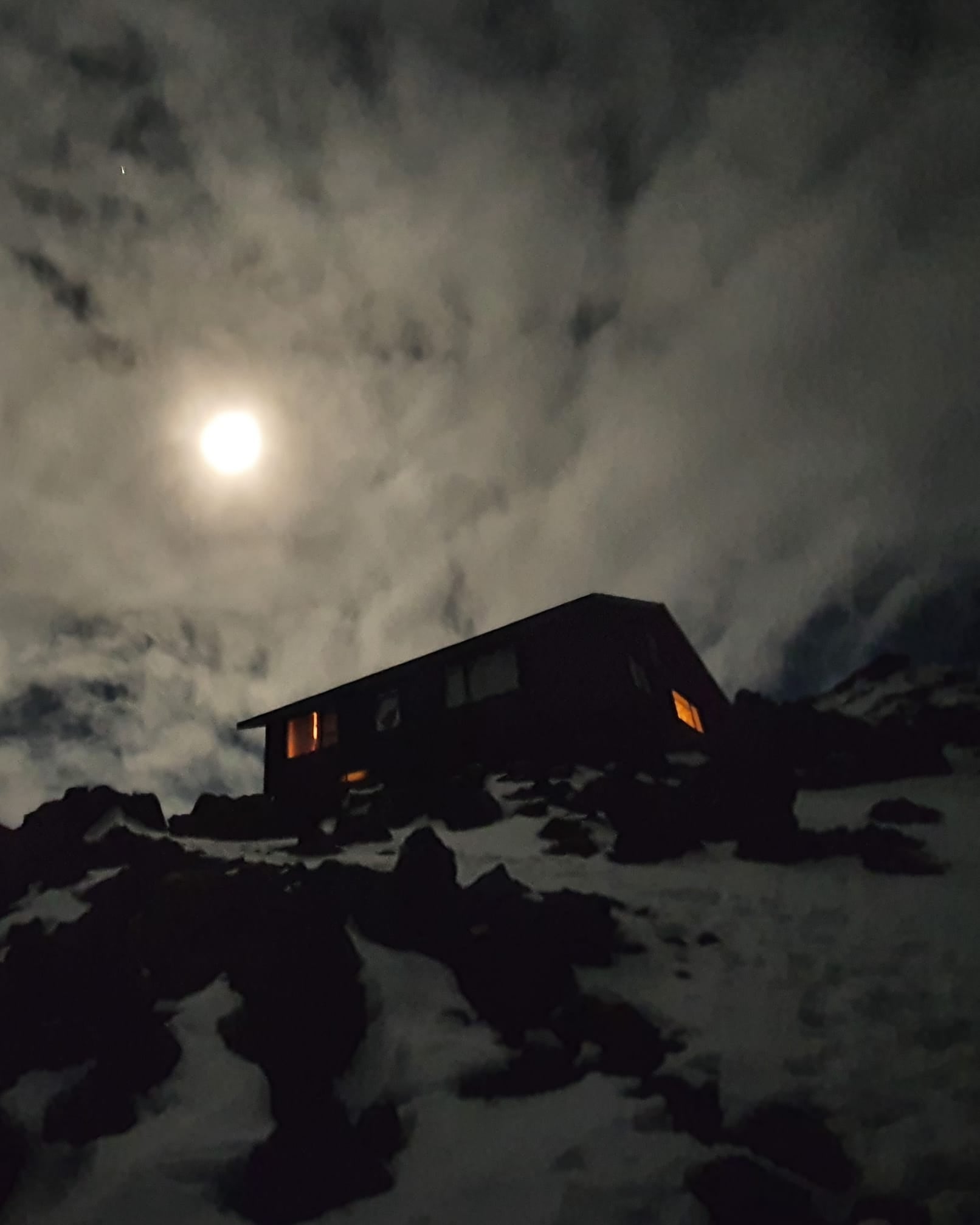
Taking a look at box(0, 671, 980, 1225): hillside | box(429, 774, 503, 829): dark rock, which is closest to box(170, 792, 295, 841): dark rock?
box(429, 774, 503, 829): dark rock

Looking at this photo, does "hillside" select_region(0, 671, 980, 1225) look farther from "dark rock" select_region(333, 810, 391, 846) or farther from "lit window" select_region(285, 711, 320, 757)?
"lit window" select_region(285, 711, 320, 757)

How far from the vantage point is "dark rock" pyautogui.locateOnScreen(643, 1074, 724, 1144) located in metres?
6.72

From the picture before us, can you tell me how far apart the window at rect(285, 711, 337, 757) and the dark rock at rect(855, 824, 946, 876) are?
22247 millimetres

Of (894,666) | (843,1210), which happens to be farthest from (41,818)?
(894,666)

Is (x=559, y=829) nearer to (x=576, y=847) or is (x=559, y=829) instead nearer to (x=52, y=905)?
(x=576, y=847)

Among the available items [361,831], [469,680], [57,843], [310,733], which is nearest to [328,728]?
[310,733]

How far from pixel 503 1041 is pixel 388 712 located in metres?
22.1

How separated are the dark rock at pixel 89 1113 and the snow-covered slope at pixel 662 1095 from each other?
102 millimetres

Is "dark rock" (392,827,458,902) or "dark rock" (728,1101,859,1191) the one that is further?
"dark rock" (392,827,458,902)

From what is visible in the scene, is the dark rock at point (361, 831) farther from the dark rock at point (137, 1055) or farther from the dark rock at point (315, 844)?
the dark rock at point (137, 1055)

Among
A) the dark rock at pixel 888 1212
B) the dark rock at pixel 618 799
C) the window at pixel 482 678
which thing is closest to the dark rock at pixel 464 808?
the dark rock at pixel 618 799

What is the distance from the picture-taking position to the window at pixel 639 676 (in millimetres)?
26203

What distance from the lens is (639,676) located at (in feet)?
87.9

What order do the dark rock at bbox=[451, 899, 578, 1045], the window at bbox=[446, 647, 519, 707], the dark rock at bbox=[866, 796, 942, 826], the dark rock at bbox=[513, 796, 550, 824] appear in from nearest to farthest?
the dark rock at bbox=[451, 899, 578, 1045]
the dark rock at bbox=[866, 796, 942, 826]
the dark rock at bbox=[513, 796, 550, 824]
the window at bbox=[446, 647, 519, 707]
